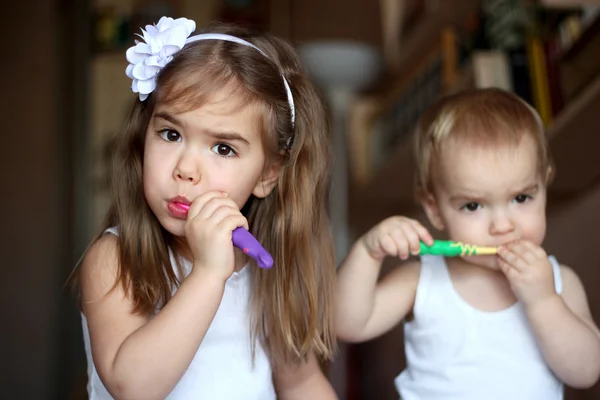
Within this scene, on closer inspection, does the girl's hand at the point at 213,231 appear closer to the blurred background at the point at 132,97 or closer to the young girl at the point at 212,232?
the young girl at the point at 212,232

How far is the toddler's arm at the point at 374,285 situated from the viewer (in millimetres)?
1100

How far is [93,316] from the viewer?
38.7 inches

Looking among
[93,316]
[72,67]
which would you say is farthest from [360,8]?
[93,316]

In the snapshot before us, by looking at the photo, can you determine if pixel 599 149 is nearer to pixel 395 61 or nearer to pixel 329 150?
pixel 329 150

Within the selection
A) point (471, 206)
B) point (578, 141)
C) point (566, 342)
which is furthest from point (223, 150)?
point (578, 141)

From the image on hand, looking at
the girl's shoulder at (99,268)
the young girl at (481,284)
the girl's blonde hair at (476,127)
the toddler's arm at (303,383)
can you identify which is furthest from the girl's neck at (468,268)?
the girl's shoulder at (99,268)

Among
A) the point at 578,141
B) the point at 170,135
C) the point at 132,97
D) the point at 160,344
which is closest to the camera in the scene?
the point at 160,344

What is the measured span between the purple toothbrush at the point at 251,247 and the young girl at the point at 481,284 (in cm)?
24

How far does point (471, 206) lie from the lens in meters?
1.12

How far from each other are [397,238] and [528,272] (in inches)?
6.9

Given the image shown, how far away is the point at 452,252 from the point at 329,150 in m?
0.22

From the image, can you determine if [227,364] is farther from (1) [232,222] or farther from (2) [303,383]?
(1) [232,222]

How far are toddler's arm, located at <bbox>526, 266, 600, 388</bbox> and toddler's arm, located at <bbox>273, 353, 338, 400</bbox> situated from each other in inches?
12.1

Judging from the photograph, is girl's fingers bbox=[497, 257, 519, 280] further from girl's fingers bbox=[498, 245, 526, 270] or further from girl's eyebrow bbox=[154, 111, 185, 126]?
girl's eyebrow bbox=[154, 111, 185, 126]
